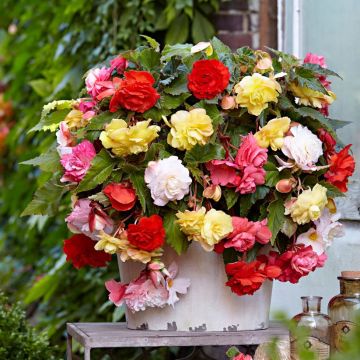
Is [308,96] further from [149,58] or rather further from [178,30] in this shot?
[178,30]

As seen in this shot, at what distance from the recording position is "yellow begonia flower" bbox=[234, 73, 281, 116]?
1.81m

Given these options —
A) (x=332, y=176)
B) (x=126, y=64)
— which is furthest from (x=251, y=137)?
(x=126, y=64)

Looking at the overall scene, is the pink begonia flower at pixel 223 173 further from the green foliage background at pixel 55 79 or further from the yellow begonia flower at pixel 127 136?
the green foliage background at pixel 55 79

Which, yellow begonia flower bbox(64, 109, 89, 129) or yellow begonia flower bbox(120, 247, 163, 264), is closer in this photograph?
yellow begonia flower bbox(120, 247, 163, 264)

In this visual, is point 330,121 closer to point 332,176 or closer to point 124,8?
point 332,176

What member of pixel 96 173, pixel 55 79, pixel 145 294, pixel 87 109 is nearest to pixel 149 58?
pixel 87 109

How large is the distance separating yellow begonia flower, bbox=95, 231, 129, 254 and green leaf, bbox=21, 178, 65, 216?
0.25 metres

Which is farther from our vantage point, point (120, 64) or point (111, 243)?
point (120, 64)

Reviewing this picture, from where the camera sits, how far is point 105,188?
1787 millimetres

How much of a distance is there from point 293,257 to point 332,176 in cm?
21

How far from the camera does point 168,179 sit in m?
1.74

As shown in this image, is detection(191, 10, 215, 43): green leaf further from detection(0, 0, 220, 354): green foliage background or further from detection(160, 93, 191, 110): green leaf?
detection(160, 93, 191, 110): green leaf

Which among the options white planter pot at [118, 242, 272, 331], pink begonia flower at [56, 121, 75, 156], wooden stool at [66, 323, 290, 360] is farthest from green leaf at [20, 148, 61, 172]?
wooden stool at [66, 323, 290, 360]

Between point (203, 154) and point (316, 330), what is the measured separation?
1.38ft
